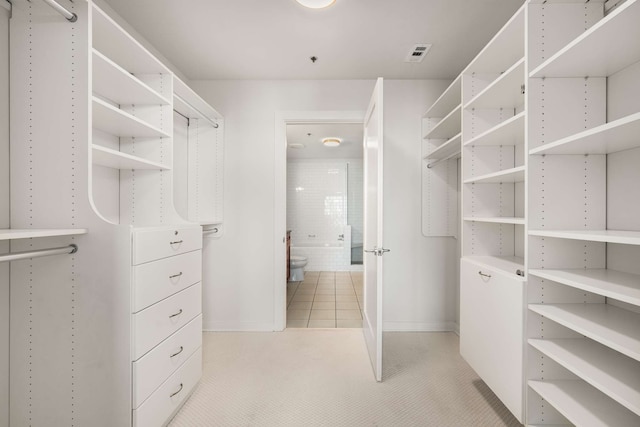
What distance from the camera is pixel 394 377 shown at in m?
2.09

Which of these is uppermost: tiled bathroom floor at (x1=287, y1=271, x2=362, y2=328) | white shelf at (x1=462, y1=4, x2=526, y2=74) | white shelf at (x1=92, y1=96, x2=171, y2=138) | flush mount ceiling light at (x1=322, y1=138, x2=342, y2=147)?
flush mount ceiling light at (x1=322, y1=138, x2=342, y2=147)

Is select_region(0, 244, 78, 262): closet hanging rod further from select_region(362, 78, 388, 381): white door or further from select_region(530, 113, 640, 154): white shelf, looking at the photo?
select_region(530, 113, 640, 154): white shelf

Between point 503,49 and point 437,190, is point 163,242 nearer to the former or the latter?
point 503,49

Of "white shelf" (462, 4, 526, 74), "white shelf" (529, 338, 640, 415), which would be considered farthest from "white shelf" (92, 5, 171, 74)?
"white shelf" (529, 338, 640, 415)

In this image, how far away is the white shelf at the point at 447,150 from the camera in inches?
89.4

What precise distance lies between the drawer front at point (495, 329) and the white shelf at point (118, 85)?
216cm

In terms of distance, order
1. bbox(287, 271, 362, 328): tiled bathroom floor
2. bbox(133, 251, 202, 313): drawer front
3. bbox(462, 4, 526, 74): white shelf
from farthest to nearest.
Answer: bbox(287, 271, 362, 328): tiled bathroom floor, bbox(462, 4, 526, 74): white shelf, bbox(133, 251, 202, 313): drawer front

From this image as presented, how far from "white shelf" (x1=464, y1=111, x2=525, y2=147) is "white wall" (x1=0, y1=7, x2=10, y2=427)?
228 centimetres

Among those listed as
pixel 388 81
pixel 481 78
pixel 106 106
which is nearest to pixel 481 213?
pixel 481 78

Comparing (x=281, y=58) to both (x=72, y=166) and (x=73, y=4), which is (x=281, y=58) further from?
(x=72, y=166)

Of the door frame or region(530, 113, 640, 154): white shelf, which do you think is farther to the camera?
the door frame

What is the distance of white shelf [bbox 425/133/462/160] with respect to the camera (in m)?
2.27

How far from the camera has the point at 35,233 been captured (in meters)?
1.01

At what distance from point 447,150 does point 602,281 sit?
165 cm
